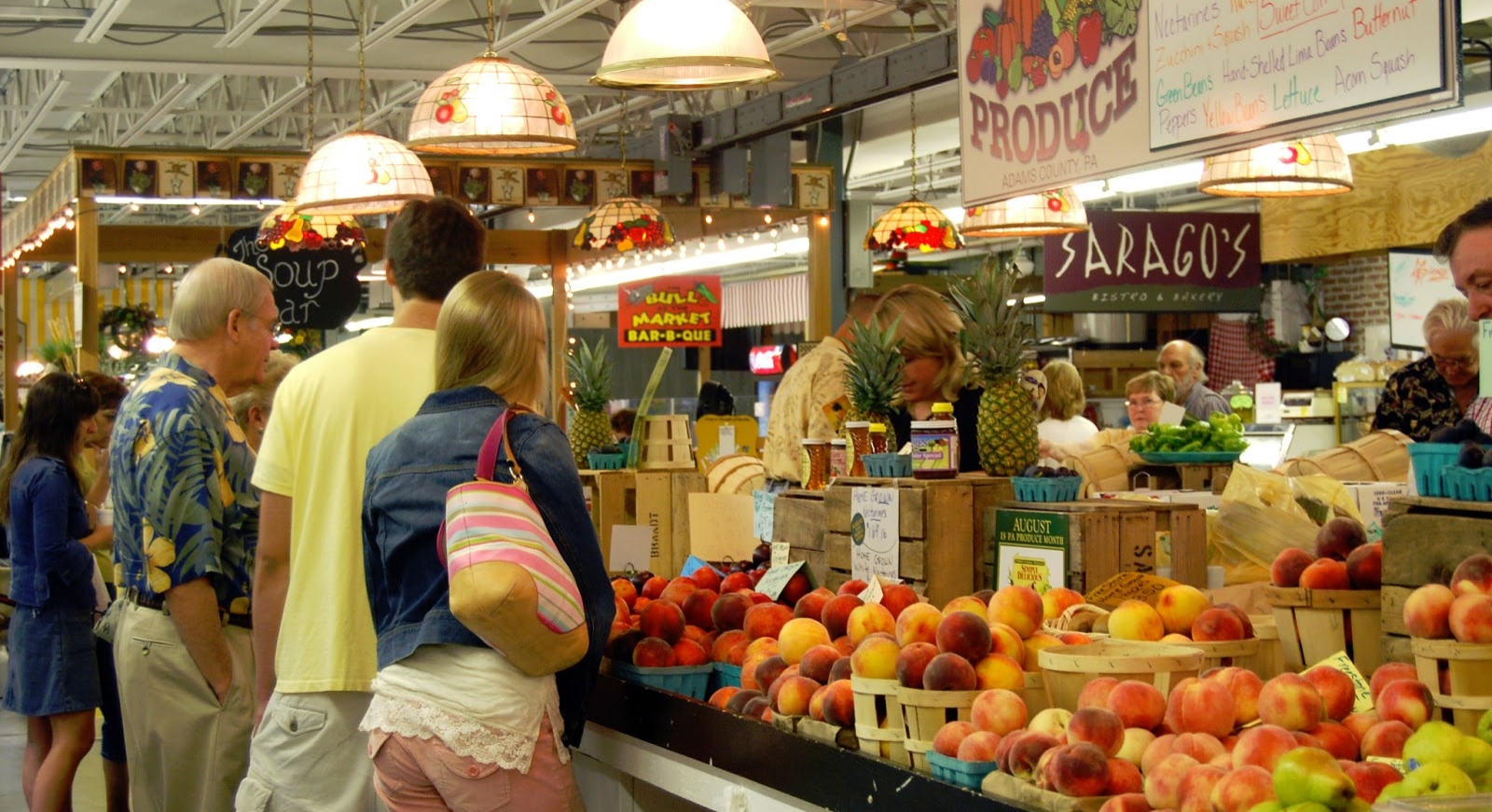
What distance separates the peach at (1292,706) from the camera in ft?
6.63

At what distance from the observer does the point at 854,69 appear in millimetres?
10109

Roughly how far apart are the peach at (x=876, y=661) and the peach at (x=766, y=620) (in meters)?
0.65

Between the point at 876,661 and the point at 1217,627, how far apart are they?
556 mm

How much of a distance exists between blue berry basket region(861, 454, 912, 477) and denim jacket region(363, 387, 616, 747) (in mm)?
869

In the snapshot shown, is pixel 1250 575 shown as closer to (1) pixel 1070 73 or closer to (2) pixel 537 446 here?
(1) pixel 1070 73

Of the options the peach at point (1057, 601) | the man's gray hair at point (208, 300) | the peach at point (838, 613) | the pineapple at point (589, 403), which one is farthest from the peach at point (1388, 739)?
the pineapple at point (589, 403)

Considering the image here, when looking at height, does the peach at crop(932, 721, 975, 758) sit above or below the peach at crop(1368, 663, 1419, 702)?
below

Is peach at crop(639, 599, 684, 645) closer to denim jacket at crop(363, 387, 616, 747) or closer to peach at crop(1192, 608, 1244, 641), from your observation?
denim jacket at crop(363, 387, 616, 747)

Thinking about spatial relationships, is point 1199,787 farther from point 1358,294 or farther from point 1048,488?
point 1358,294

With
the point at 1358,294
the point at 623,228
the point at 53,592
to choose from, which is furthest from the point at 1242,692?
the point at 1358,294

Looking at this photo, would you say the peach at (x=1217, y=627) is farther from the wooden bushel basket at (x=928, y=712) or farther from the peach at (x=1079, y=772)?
the peach at (x=1079, y=772)

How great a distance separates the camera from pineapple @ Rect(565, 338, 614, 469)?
5.97m

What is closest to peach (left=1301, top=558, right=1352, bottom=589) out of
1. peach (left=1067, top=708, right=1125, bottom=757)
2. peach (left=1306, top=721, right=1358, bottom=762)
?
peach (left=1306, top=721, right=1358, bottom=762)

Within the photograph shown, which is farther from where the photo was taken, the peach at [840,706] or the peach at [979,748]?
the peach at [840,706]
